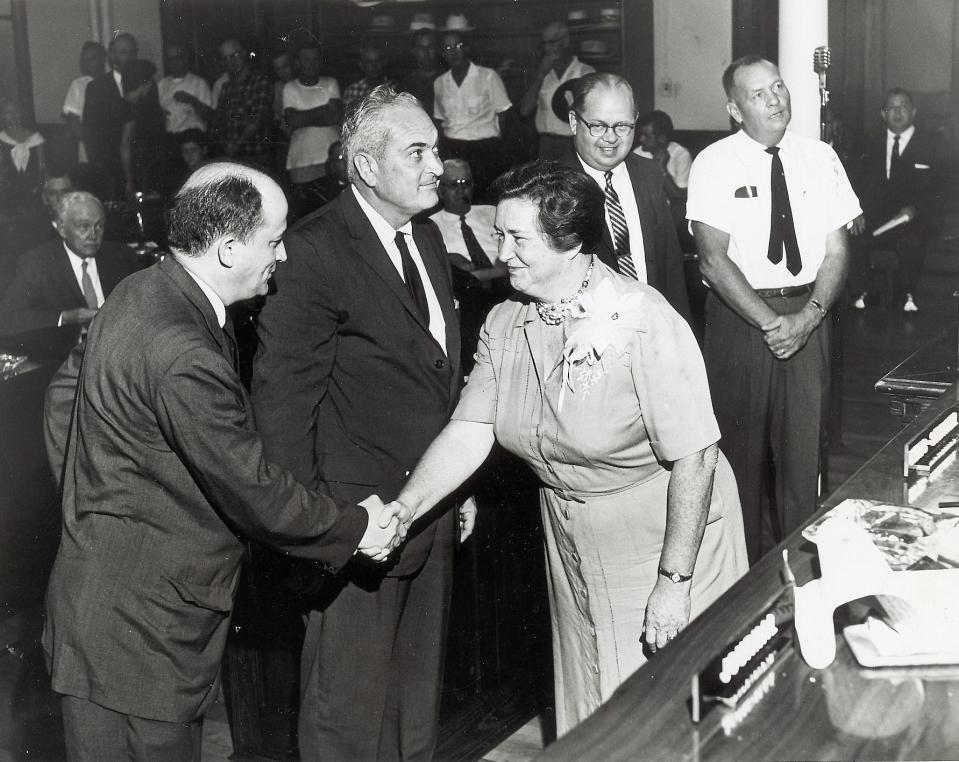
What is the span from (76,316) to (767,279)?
2.89 metres

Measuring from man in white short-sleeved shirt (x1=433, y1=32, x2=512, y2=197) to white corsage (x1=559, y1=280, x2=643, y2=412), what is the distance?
23.4 ft

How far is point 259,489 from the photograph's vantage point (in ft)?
6.89

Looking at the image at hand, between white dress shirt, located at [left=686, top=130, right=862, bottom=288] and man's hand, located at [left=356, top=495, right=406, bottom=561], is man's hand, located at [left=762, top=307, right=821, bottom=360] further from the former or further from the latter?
man's hand, located at [left=356, top=495, right=406, bottom=561]

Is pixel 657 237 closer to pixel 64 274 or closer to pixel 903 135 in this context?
pixel 64 274

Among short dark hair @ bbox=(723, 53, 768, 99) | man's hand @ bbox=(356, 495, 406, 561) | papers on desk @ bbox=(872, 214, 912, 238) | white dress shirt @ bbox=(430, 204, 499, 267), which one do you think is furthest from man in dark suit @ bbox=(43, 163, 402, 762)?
papers on desk @ bbox=(872, 214, 912, 238)

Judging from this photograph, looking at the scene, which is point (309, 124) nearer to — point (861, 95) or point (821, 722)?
point (861, 95)

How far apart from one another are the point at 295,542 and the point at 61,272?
10.4ft

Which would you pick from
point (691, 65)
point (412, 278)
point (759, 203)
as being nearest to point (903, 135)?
point (691, 65)

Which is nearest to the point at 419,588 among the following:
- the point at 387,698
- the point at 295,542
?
the point at 387,698

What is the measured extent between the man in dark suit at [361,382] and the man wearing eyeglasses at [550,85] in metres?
6.41

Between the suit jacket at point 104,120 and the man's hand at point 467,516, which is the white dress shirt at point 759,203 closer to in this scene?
the man's hand at point 467,516

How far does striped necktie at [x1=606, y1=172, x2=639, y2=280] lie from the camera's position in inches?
140

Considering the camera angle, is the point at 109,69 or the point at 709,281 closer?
the point at 709,281

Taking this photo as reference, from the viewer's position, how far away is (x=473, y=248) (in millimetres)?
6625
